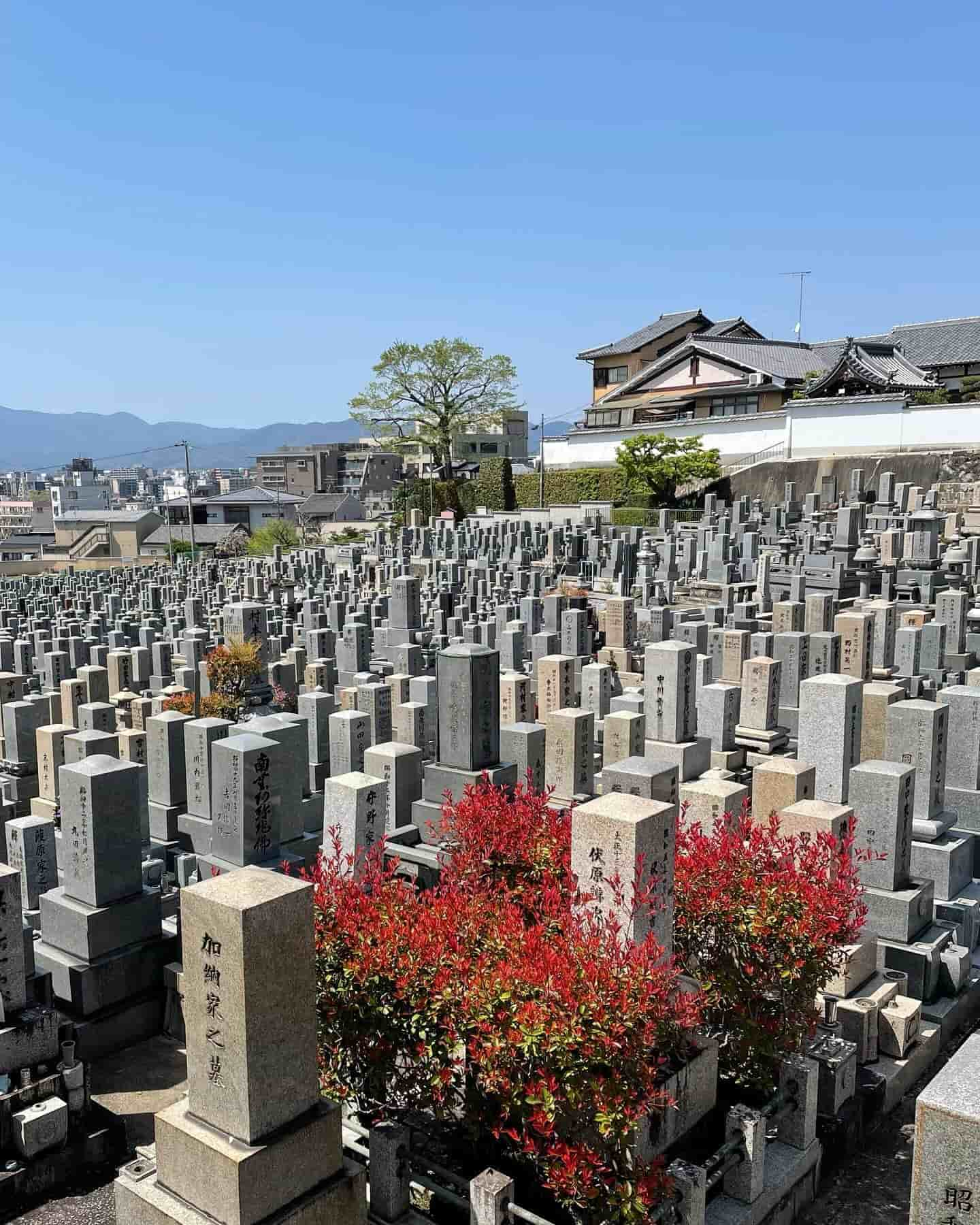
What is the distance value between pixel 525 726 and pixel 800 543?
1764 centimetres

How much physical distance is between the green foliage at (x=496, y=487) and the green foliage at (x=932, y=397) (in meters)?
18.7

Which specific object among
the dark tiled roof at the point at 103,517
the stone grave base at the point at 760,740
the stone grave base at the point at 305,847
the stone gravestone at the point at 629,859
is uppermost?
the dark tiled roof at the point at 103,517

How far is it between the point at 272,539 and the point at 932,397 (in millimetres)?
31146

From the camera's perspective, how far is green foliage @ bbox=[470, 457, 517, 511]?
47.2 meters

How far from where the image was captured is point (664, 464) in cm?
3800

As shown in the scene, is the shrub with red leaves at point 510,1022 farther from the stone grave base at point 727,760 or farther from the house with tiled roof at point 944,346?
A: the house with tiled roof at point 944,346

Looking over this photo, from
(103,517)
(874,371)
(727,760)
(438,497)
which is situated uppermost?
(874,371)

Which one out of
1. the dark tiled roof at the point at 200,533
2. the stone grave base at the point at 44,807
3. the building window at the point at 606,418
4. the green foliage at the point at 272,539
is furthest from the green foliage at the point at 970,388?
the dark tiled roof at the point at 200,533

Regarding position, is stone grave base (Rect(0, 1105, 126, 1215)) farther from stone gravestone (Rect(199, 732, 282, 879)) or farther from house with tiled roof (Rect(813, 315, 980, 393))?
house with tiled roof (Rect(813, 315, 980, 393))

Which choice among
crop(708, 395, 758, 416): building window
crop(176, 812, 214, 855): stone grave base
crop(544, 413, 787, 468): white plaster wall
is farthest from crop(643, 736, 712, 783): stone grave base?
crop(708, 395, 758, 416): building window

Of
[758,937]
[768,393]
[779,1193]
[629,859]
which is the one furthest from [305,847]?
[768,393]

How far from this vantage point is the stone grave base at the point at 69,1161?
5352mm

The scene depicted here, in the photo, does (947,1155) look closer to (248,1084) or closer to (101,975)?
(248,1084)

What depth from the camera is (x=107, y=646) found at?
2022cm
